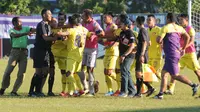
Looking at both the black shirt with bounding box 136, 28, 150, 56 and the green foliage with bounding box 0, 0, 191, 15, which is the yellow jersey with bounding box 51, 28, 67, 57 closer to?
the black shirt with bounding box 136, 28, 150, 56

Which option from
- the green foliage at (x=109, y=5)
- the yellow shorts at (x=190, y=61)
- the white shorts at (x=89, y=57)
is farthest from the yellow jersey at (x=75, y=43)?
the green foliage at (x=109, y=5)

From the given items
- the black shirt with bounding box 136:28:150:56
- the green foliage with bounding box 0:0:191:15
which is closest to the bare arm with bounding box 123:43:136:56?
the black shirt with bounding box 136:28:150:56

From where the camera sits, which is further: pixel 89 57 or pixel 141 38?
pixel 89 57

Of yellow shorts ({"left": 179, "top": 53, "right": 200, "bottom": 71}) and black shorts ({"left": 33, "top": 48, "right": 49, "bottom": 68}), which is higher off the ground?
black shorts ({"left": 33, "top": 48, "right": 49, "bottom": 68})

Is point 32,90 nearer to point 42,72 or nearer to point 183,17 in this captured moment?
point 42,72

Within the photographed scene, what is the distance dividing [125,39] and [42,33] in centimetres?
193

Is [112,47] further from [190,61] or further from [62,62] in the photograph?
[190,61]

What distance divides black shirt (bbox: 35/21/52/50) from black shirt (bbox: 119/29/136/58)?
167 centimetres

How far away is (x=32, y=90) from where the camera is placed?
16766mm

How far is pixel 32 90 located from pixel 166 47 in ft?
10.8

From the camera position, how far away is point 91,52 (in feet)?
57.1

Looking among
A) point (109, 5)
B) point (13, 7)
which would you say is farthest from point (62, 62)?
point (109, 5)

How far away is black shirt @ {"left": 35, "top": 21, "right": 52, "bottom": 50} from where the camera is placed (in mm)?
16453

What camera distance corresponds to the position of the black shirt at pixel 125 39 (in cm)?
1658
